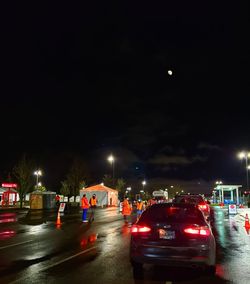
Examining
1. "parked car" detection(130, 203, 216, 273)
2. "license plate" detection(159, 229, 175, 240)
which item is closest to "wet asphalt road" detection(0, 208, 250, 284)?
"parked car" detection(130, 203, 216, 273)

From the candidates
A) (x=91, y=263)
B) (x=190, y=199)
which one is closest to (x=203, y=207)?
(x=190, y=199)

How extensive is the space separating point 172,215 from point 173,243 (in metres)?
0.91

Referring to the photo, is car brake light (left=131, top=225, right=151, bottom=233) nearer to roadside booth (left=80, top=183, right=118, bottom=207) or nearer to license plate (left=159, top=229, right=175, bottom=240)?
license plate (left=159, top=229, right=175, bottom=240)

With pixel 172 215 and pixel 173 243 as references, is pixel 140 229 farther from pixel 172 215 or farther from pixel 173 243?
pixel 172 215

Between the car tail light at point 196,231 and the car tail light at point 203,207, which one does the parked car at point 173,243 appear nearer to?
the car tail light at point 196,231

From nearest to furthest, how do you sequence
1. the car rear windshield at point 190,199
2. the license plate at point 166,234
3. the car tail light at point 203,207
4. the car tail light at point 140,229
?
the license plate at point 166,234, the car tail light at point 140,229, the car tail light at point 203,207, the car rear windshield at point 190,199

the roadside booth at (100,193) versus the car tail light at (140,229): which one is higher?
the roadside booth at (100,193)

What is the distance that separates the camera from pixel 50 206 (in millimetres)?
42938

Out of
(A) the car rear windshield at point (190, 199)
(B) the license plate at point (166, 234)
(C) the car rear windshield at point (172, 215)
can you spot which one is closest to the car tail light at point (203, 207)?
(A) the car rear windshield at point (190, 199)

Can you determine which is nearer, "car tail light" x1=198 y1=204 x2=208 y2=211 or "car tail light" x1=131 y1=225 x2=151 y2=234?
"car tail light" x1=131 y1=225 x2=151 y2=234

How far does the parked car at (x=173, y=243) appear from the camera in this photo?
7.77 metres

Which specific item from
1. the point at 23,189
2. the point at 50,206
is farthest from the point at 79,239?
the point at 23,189

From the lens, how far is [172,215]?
8641mm

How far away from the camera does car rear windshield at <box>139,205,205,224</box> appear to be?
8238 mm
